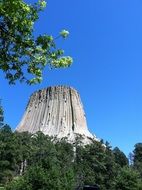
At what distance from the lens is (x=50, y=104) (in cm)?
15912

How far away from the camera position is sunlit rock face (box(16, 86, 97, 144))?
149 m

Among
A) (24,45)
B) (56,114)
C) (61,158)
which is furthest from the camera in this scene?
(56,114)

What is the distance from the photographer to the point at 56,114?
15625 centimetres

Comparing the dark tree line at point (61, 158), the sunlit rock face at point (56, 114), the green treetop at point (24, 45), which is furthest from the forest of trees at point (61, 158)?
the green treetop at point (24, 45)

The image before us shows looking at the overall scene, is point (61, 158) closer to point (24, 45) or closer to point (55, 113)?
point (55, 113)

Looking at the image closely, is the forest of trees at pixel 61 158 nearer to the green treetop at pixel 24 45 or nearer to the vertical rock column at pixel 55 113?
the vertical rock column at pixel 55 113

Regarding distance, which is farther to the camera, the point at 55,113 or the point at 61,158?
the point at 55,113

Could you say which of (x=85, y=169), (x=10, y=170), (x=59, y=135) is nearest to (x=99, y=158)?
(x=85, y=169)

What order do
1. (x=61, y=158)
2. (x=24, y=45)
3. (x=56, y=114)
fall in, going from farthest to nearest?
1. (x=56, y=114)
2. (x=61, y=158)
3. (x=24, y=45)

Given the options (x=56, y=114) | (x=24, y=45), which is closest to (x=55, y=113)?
(x=56, y=114)

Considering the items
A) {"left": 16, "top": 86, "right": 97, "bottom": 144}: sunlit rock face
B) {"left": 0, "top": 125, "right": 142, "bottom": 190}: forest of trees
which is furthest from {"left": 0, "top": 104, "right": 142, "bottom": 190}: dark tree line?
{"left": 16, "top": 86, "right": 97, "bottom": 144}: sunlit rock face

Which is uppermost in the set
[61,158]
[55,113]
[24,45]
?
[55,113]

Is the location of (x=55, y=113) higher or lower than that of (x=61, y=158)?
higher

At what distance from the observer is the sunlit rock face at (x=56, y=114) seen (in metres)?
149
